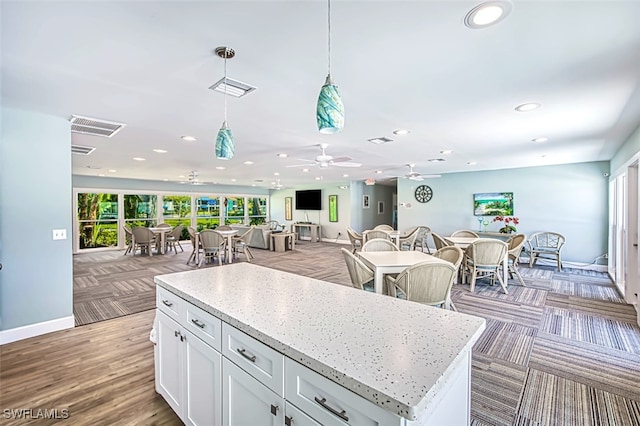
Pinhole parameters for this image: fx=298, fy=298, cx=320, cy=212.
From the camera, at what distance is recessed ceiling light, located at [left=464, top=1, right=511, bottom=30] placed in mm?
1459

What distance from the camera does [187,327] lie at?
172cm

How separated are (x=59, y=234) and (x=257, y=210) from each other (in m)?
10.9

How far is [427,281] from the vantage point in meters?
2.67

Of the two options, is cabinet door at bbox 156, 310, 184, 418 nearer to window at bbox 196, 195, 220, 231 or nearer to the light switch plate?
the light switch plate

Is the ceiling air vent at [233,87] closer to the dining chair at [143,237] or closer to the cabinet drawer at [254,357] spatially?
the cabinet drawer at [254,357]

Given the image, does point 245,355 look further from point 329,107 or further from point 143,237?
point 143,237

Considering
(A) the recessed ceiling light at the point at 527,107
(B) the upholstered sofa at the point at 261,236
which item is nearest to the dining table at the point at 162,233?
(B) the upholstered sofa at the point at 261,236

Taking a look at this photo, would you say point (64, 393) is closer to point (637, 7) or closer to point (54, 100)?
point (54, 100)

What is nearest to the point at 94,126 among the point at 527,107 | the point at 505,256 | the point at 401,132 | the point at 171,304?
the point at 171,304

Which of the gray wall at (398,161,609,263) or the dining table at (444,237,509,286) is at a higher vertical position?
the gray wall at (398,161,609,263)

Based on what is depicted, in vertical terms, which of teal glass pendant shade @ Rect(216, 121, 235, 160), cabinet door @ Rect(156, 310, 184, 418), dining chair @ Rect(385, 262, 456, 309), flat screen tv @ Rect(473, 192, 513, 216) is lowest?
cabinet door @ Rect(156, 310, 184, 418)

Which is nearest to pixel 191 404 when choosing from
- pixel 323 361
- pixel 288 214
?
pixel 323 361

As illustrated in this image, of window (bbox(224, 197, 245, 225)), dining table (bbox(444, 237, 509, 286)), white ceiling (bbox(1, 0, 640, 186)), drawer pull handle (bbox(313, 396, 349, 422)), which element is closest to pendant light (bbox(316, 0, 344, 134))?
white ceiling (bbox(1, 0, 640, 186))

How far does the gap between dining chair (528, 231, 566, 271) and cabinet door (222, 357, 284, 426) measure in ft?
24.0
